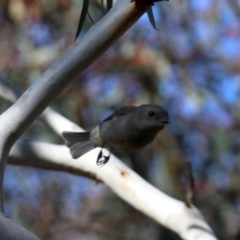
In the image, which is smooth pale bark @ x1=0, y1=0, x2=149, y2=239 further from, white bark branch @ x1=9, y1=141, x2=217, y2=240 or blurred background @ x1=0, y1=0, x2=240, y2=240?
blurred background @ x1=0, y1=0, x2=240, y2=240

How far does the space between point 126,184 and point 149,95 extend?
1.36m

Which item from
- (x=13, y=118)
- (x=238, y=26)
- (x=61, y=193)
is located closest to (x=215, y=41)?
(x=238, y=26)

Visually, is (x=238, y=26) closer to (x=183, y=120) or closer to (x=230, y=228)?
(x=183, y=120)

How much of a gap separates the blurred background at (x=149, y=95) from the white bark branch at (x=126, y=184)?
108 centimetres

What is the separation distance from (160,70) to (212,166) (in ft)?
1.96

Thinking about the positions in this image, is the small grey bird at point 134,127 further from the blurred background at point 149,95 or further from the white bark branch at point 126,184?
the blurred background at point 149,95

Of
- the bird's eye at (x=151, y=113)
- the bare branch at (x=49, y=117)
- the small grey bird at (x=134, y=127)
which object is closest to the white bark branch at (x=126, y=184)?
the bare branch at (x=49, y=117)

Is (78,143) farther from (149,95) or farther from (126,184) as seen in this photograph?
(149,95)

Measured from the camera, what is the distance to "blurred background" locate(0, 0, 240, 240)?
3.49 metres

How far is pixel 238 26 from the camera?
3.82 meters

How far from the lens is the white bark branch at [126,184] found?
2.17 metres

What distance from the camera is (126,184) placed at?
227cm

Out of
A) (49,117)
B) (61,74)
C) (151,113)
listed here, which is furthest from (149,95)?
(61,74)

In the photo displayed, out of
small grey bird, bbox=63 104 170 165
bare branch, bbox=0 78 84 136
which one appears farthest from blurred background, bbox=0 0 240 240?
small grey bird, bbox=63 104 170 165
